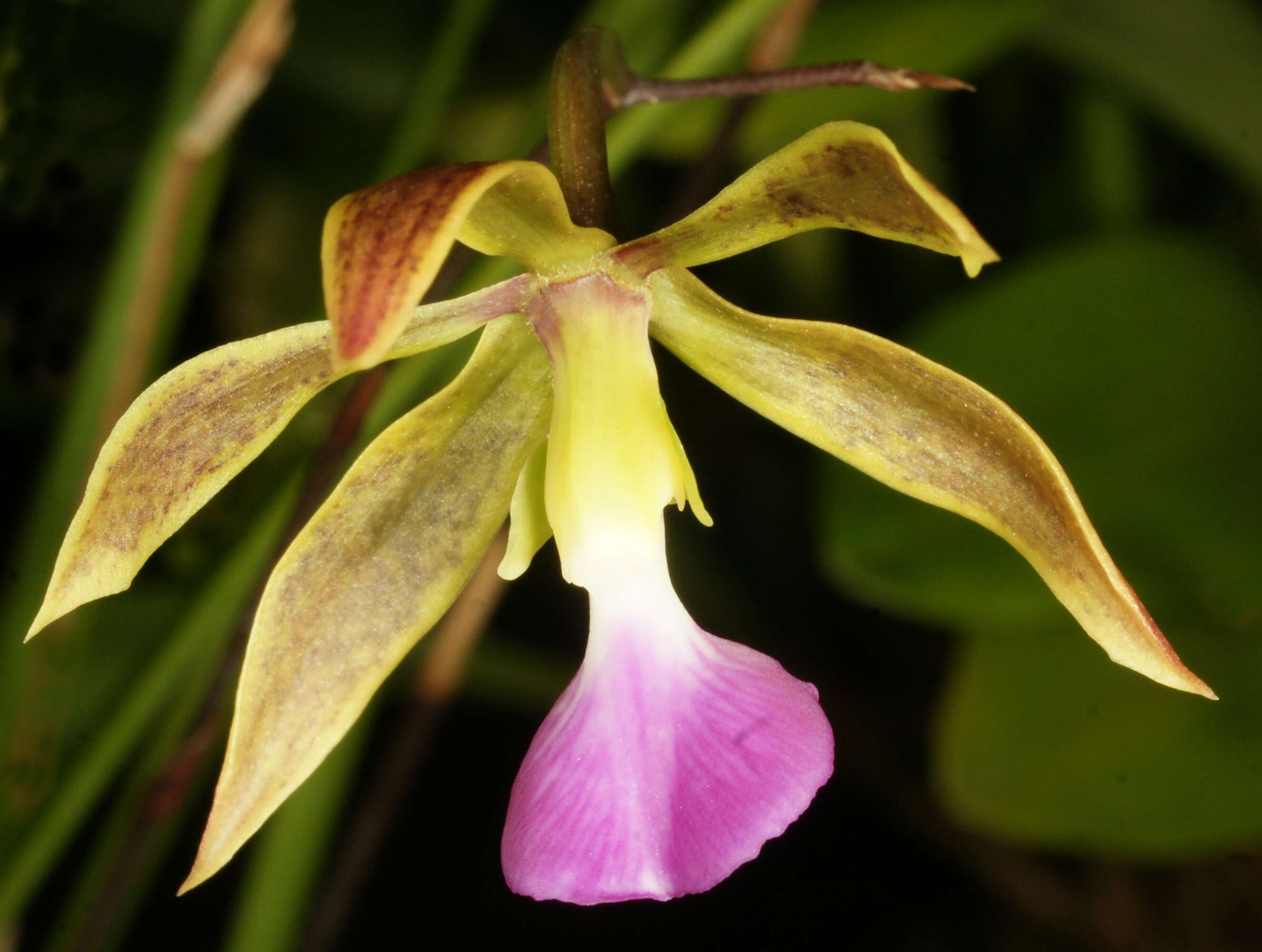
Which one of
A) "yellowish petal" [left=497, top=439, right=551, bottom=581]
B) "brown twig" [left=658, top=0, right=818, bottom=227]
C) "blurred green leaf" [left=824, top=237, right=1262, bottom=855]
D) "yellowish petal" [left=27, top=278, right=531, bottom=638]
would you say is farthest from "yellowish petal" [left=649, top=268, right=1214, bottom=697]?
"blurred green leaf" [left=824, top=237, right=1262, bottom=855]

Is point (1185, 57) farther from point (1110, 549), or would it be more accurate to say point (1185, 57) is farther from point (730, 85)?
point (730, 85)

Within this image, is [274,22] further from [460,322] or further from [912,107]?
[912,107]

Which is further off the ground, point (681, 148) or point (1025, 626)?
point (681, 148)

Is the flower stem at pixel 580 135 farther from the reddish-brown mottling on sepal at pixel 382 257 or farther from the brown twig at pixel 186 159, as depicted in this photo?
the brown twig at pixel 186 159

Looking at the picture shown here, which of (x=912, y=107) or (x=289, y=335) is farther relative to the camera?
(x=912, y=107)

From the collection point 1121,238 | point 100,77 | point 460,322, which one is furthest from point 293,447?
point 1121,238

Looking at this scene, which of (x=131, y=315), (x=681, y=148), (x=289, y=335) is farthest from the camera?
(x=681, y=148)

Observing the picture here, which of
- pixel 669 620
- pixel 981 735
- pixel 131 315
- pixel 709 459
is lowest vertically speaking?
pixel 981 735

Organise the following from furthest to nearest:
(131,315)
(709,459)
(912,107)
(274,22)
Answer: (709,459) < (912,107) < (131,315) < (274,22)
